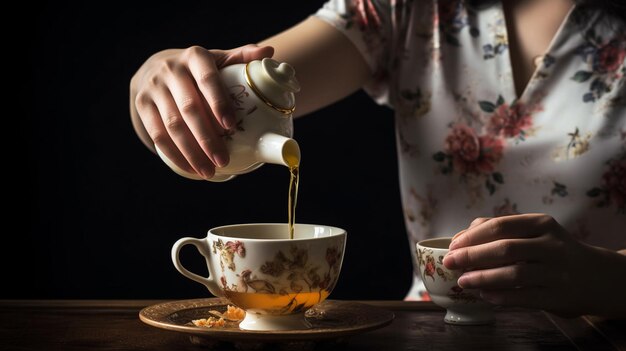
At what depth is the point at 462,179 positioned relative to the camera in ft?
4.98

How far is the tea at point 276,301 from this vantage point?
89 cm

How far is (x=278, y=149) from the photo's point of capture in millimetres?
912

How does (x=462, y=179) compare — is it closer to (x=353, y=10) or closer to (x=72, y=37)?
(x=353, y=10)

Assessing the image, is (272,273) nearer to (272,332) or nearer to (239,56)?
(272,332)

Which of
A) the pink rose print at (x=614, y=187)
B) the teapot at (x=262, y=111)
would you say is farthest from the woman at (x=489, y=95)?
the teapot at (x=262, y=111)

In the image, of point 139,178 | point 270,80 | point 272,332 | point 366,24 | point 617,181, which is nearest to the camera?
point 272,332

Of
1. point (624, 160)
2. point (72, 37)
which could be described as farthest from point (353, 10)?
point (72, 37)

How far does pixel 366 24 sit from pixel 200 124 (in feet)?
2.28

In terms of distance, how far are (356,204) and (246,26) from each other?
1.69 ft

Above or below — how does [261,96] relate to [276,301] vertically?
above

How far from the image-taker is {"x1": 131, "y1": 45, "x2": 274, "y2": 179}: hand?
0.92m

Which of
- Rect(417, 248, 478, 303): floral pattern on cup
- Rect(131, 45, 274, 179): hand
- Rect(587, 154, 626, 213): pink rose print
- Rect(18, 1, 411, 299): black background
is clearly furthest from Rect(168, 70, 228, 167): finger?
Rect(18, 1, 411, 299): black background

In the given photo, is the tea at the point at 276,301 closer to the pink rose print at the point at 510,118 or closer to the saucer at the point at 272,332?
the saucer at the point at 272,332

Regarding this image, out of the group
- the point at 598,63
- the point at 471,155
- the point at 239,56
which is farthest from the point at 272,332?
the point at 598,63
